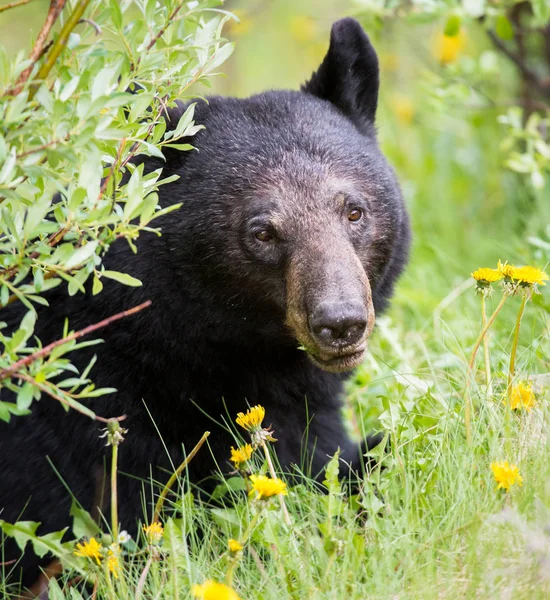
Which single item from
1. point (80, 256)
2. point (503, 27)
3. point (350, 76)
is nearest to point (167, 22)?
point (80, 256)

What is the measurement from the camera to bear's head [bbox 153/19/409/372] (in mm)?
3195

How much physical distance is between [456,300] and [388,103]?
11.5 feet

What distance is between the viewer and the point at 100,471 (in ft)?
11.2

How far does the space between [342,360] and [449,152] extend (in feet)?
14.4

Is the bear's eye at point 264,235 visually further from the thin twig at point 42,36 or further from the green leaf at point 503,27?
the green leaf at point 503,27

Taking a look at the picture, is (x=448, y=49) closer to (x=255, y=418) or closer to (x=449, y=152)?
(x=449, y=152)

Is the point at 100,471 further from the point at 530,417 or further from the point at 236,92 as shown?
the point at 236,92

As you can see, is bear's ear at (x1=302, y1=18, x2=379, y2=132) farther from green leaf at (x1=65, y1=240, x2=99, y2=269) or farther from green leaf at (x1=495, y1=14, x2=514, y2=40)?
green leaf at (x1=65, y1=240, x2=99, y2=269)

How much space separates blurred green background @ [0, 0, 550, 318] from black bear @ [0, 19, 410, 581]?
3.52 ft

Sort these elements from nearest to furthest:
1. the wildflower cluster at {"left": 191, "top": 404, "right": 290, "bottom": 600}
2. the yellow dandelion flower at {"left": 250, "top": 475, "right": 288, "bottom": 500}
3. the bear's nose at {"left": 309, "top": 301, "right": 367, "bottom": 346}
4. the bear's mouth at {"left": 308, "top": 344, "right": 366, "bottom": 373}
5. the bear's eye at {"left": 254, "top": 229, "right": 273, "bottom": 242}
Result: 1. the wildflower cluster at {"left": 191, "top": 404, "right": 290, "bottom": 600}
2. the yellow dandelion flower at {"left": 250, "top": 475, "right": 288, "bottom": 500}
3. the bear's nose at {"left": 309, "top": 301, "right": 367, "bottom": 346}
4. the bear's mouth at {"left": 308, "top": 344, "right": 366, "bottom": 373}
5. the bear's eye at {"left": 254, "top": 229, "right": 273, "bottom": 242}

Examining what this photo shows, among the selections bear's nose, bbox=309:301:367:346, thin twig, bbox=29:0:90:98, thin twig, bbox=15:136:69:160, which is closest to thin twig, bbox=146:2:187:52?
thin twig, bbox=29:0:90:98

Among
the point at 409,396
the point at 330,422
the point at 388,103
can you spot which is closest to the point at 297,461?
the point at 330,422

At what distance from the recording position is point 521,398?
285cm

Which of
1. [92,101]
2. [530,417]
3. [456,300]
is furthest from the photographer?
[456,300]
